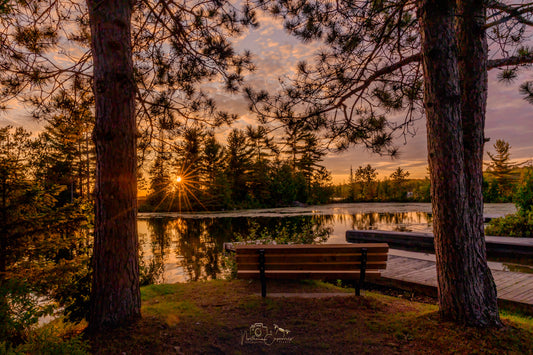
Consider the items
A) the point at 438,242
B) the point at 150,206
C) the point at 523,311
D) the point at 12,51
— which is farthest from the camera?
the point at 150,206

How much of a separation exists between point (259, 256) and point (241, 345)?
1530 mm

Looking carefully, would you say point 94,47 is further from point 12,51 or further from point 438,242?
point 438,242

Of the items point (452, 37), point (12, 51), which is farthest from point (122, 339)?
point (12, 51)

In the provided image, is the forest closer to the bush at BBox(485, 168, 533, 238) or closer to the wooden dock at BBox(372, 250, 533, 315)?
the wooden dock at BBox(372, 250, 533, 315)

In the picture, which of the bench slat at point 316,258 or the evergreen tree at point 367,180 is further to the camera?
the evergreen tree at point 367,180

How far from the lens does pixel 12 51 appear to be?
482cm

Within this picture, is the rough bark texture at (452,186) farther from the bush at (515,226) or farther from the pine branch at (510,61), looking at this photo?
the bush at (515,226)

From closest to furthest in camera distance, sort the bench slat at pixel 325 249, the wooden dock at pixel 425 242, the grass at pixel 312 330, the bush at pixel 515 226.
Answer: the grass at pixel 312 330 < the bench slat at pixel 325 249 < the wooden dock at pixel 425 242 < the bush at pixel 515 226

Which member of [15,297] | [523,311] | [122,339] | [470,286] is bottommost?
[523,311]

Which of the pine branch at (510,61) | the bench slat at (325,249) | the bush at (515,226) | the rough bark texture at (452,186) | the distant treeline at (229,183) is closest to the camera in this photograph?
the rough bark texture at (452,186)

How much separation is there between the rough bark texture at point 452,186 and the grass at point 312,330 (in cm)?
27

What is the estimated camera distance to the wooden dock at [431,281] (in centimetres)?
436

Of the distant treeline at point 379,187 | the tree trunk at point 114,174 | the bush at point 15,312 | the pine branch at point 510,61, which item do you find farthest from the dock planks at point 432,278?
the distant treeline at point 379,187

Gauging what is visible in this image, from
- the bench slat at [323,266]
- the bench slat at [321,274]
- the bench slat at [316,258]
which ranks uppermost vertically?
the bench slat at [316,258]
